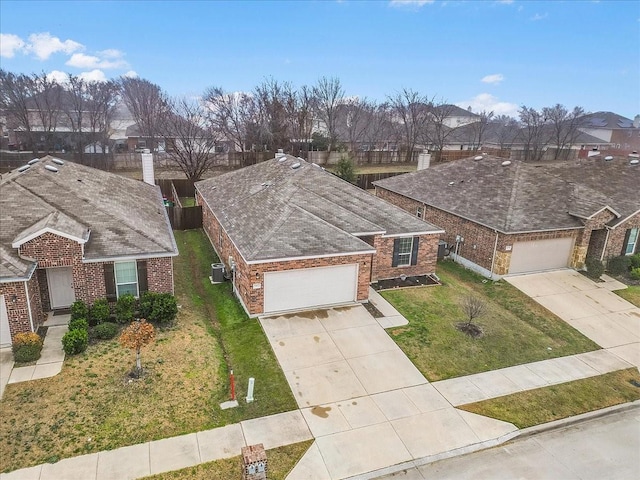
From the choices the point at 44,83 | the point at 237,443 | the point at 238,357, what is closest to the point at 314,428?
the point at 237,443

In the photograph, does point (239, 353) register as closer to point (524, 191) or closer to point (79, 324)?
point (79, 324)

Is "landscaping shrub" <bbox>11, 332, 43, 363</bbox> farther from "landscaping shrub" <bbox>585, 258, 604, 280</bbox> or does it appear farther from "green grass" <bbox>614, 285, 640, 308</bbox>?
"landscaping shrub" <bbox>585, 258, 604, 280</bbox>

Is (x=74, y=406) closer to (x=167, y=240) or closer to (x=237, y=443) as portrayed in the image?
(x=237, y=443)

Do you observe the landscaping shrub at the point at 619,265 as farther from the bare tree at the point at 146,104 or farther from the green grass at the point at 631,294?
the bare tree at the point at 146,104

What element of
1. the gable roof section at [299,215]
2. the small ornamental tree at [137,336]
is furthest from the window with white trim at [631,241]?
the small ornamental tree at [137,336]

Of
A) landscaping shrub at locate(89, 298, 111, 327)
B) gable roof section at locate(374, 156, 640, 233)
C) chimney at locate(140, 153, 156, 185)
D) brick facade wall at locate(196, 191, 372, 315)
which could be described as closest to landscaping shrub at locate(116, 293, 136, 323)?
landscaping shrub at locate(89, 298, 111, 327)
